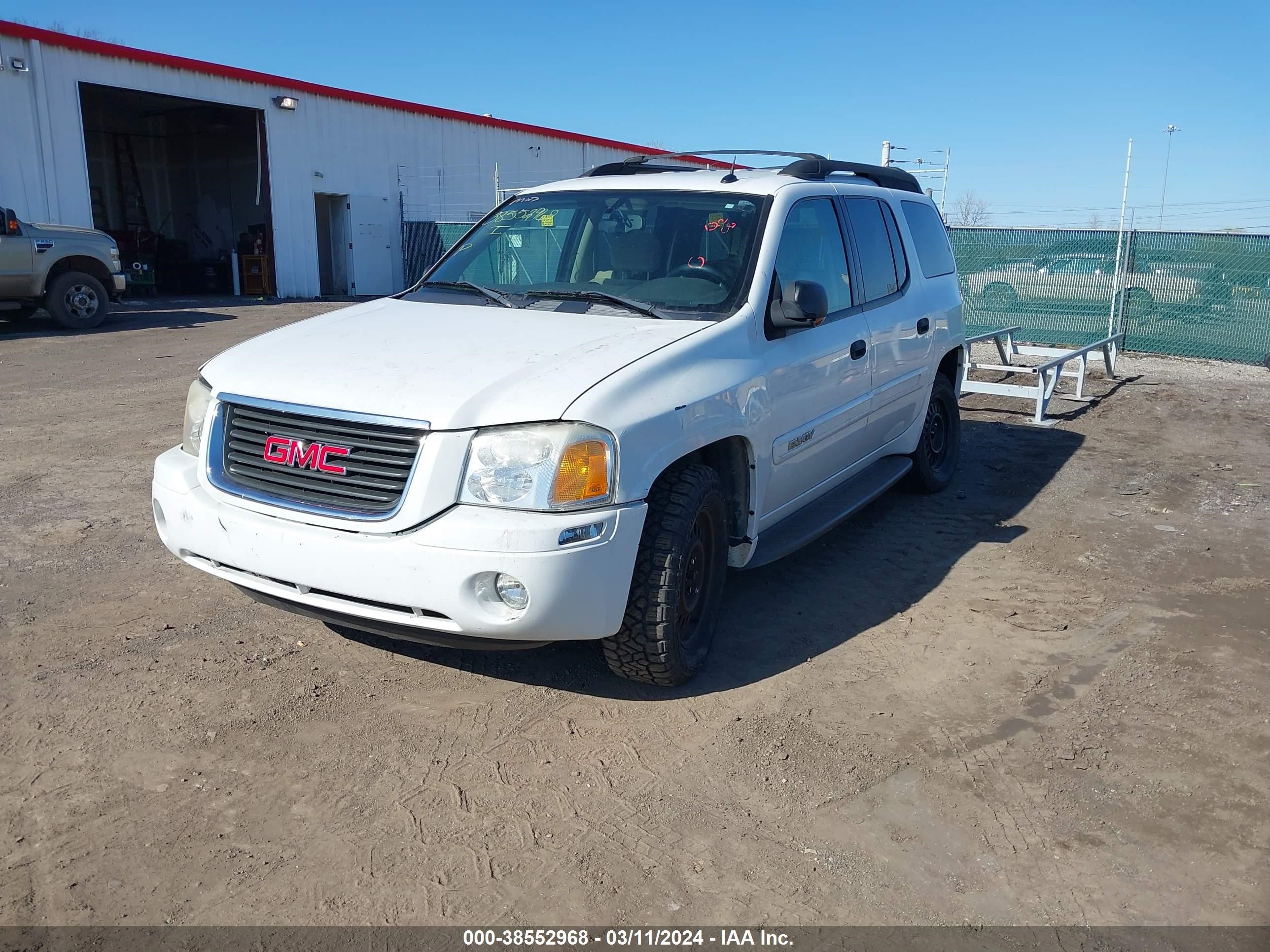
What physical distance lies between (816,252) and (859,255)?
0.55 m

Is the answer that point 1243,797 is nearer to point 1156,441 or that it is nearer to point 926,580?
point 926,580

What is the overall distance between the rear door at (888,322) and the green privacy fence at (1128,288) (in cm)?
855

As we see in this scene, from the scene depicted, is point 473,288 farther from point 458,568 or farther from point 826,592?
point 826,592

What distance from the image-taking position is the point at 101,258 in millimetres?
15273

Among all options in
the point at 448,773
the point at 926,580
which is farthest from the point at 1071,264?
the point at 448,773

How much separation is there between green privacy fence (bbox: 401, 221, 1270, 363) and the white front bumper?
39.1ft

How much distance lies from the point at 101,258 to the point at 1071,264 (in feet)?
47.6

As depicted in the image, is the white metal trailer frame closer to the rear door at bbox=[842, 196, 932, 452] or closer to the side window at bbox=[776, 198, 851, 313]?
the rear door at bbox=[842, 196, 932, 452]

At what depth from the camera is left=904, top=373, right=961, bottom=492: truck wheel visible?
21.6ft

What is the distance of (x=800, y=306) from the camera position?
13.7 ft

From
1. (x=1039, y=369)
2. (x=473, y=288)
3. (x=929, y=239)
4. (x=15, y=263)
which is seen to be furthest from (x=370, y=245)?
(x=473, y=288)

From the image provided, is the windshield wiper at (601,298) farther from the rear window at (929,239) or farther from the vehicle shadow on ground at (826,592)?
the rear window at (929,239)

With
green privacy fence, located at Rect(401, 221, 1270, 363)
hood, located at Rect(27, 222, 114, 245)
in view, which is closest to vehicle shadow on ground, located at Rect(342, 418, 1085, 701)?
green privacy fence, located at Rect(401, 221, 1270, 363)

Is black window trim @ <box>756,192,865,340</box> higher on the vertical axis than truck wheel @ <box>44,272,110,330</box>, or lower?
higher
